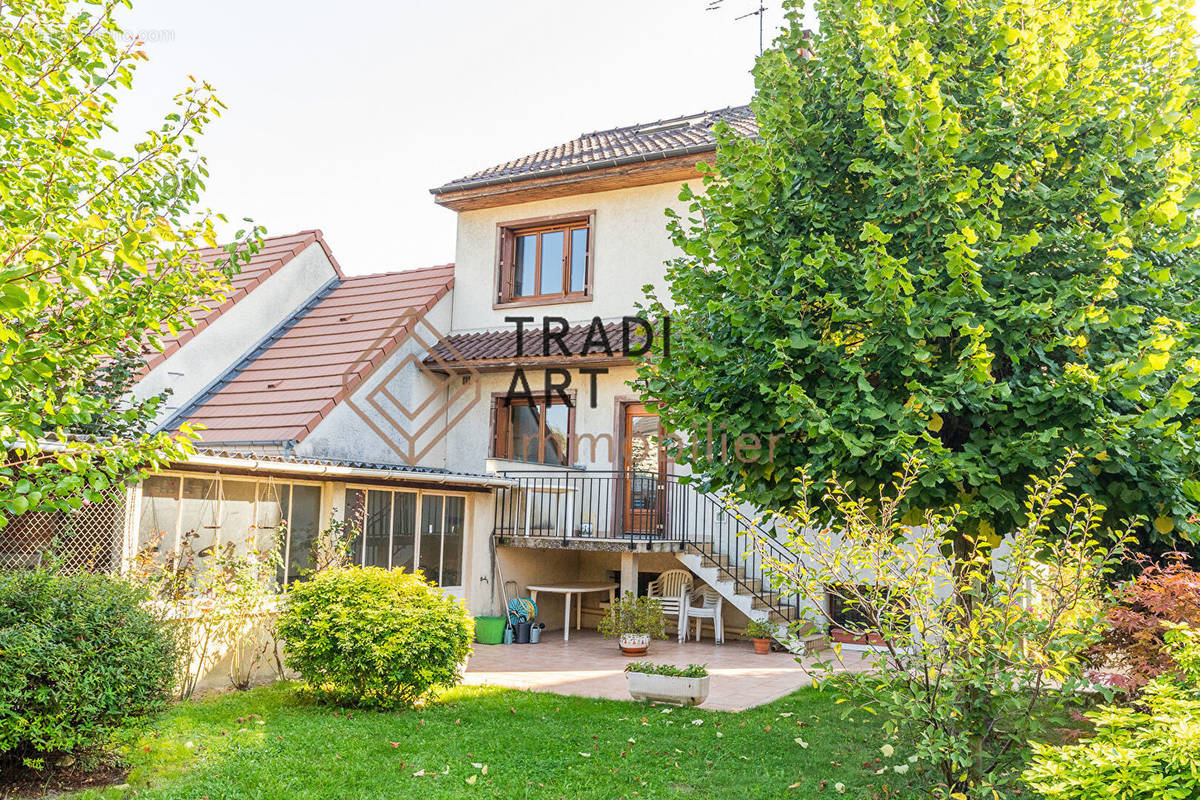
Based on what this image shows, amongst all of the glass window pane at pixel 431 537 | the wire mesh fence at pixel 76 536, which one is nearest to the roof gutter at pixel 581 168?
the glass window pane at pixel 431 537

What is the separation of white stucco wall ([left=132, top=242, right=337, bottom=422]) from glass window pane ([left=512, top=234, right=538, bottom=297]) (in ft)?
14.0

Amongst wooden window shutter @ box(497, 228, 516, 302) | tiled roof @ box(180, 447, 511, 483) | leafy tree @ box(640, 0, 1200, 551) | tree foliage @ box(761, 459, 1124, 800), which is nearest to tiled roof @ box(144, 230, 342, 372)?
tiled roof @ box(180, 447, 511, 483)

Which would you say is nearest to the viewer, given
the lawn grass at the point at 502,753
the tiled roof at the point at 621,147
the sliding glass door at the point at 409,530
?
the lawn grass at the point at 502,753

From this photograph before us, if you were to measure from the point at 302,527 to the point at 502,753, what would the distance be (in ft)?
18.3

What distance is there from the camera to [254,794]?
6.10 m

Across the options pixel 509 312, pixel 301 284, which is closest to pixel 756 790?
pixel 509 312

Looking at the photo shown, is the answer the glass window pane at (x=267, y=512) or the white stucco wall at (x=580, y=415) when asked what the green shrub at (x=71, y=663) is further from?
the white stucco wall at (x=580, y=415)

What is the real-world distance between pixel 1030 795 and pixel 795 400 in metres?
2.76

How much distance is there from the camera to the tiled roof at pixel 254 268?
49.2 feet

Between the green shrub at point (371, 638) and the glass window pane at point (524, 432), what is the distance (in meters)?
6.98

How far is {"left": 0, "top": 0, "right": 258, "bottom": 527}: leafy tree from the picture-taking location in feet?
13.9

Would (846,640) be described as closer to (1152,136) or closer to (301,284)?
(1152,136)

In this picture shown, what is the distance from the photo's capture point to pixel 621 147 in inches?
668

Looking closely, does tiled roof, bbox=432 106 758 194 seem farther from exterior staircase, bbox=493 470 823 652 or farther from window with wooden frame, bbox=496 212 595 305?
exterior staircase, bbox=493 470 823 652
